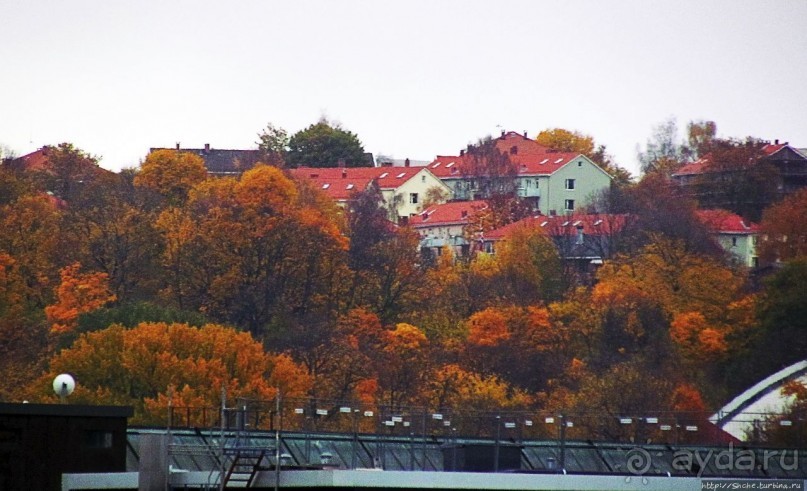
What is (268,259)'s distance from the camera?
14200cm

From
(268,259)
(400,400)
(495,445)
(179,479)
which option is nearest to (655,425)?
(400,400)

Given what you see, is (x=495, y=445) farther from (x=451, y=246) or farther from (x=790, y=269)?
(x=451, y=246)

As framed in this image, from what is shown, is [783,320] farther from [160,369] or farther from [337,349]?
[160,369]

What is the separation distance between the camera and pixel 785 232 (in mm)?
155000

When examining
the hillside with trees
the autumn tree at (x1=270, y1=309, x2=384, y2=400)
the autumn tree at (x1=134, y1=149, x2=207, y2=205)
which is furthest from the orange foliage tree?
the autumn tree at (x1=134, y1=149, x2=207, y2=205)

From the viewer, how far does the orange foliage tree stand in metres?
127

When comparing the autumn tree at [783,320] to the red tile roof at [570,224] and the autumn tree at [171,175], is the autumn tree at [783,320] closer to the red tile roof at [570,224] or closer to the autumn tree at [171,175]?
the red tile roof at [570,224]

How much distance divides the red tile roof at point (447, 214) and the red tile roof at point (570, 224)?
28.1 feet

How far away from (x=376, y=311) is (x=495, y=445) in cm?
8937

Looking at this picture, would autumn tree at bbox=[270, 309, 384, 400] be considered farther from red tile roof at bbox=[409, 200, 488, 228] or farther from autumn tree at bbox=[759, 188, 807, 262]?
red tile roof at bbox=[409, 200, 488, 228]

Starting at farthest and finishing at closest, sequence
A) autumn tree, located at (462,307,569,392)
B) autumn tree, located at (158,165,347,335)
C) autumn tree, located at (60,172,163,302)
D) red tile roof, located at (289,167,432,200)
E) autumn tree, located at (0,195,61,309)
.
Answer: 1. red tile roof, located at (289,167,432,200)
2. autumn tree, located at (60,172,163,302)
3. autumn tree, located at (158,165,347,335)
4. autumn tree, located at (0,195,61,309)
5. autumn tree, located at (462,307,569,392)

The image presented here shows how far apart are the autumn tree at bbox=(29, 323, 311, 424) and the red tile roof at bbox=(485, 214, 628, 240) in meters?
56.2

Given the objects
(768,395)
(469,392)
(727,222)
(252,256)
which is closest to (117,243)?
(252,256)

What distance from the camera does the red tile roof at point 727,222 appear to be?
168 metres
